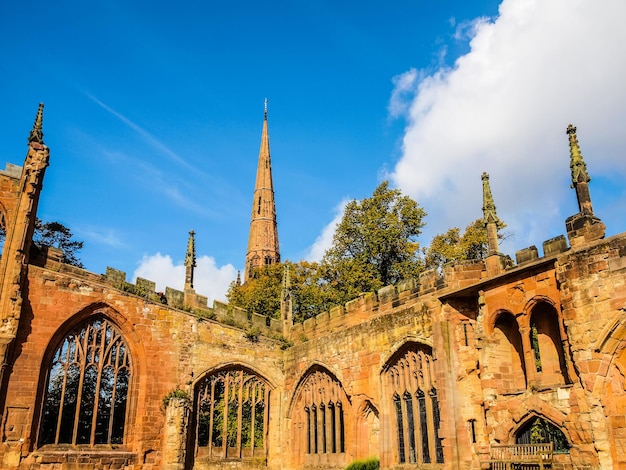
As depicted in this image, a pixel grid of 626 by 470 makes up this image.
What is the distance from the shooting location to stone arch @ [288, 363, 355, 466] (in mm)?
17516

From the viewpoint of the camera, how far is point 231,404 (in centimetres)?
2019

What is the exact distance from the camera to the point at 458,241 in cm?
2825

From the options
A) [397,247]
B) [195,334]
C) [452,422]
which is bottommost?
[452,422]

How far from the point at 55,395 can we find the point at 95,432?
1.58m

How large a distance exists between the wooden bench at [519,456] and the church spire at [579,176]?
4.62 metres

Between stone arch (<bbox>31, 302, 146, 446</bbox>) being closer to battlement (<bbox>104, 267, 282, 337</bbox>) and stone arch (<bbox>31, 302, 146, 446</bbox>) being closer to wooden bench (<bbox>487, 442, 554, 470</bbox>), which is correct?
battlement (<bbox>104, 267, 282, 337</bbox>)

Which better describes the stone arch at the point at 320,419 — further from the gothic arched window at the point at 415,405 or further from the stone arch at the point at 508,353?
the stone arch at the point at 508,353

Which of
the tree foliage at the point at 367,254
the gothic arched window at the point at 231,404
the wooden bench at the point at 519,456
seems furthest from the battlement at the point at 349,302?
the tree foliage at the point at 367,254

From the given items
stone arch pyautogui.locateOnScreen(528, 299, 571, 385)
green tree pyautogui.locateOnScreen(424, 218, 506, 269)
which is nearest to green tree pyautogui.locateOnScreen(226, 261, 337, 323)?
green tree pyautogui.locateOnScreen(424, 218, 506, 269)

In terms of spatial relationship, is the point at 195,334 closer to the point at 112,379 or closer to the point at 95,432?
the point at 112,379

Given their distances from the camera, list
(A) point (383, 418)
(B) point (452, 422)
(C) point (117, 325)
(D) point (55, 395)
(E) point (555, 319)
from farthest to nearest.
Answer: (C) point (117, 325) < (D) point (55, 395) < (A) point (383, 418) < (B) point (452, 422) < (E) point (555, 319)

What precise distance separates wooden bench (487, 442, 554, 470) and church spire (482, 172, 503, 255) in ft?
14.3

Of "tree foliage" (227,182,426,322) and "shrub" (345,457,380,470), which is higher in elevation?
"tree foliage" (227,182,426,322)

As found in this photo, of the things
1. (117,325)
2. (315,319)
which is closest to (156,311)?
(117,325)
